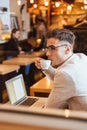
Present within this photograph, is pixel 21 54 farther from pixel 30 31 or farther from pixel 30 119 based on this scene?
pixel 30 119

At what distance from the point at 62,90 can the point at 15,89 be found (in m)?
0.85

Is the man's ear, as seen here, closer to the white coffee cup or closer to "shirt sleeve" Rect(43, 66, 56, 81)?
the white coffee cup

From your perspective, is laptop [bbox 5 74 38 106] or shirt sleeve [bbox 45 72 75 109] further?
laptop [bbox 5 74 38 106]

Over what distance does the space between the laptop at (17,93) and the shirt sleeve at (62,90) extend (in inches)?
24.9

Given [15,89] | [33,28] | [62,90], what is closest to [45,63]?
[15,89]

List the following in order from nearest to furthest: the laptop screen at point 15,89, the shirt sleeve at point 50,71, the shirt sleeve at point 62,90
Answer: the shirt sleeve at point 62,90, the laptop screen at point 15,89, the shirt sleeve at point 50,71

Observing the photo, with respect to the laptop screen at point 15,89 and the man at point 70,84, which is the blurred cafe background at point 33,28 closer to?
the laptop screen at point 15,89

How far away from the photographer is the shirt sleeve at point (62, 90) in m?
1.86

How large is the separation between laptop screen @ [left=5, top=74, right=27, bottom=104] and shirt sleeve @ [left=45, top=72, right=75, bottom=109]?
63 centimetres

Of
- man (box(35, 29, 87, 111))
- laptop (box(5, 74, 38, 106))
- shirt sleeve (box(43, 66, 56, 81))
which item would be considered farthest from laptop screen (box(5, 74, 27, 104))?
man (box(35, 29, 87, 111))

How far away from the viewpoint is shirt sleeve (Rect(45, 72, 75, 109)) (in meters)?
1.86

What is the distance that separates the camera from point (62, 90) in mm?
1891

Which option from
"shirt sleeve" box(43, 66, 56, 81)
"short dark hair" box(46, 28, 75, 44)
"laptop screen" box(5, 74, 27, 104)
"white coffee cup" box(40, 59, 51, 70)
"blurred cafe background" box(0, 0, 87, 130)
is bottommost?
"blurred cafe background" box(0, 0, 87, 130)

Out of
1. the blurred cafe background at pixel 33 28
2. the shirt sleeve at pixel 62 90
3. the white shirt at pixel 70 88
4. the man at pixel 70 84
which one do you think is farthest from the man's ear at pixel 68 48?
the blurred cafe background at pixel 33 28
